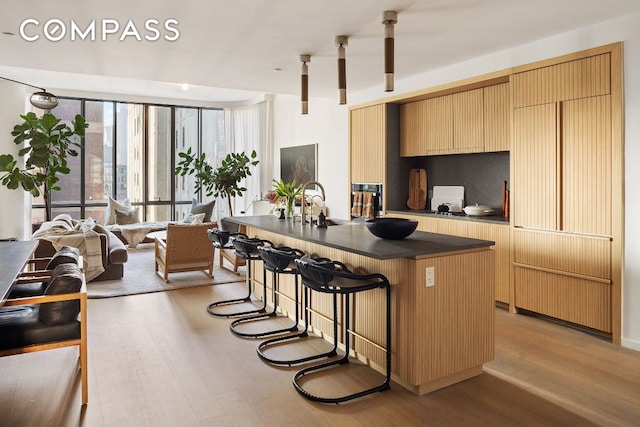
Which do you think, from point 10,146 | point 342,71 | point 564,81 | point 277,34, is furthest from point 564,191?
point 10,146

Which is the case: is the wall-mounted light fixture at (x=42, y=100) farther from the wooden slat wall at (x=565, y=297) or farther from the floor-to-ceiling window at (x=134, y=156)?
the wooden slat wall at (x=565, y=297)

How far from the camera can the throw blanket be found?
5.31 m

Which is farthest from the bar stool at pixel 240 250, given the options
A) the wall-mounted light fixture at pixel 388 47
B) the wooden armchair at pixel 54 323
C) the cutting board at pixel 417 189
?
the cutting board at pixel 417 189

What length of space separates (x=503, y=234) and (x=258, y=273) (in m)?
2.55

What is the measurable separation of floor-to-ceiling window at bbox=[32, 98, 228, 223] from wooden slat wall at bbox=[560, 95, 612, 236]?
752cm

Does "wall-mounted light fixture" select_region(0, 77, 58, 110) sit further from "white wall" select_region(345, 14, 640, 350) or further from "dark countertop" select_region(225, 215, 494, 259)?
"white wall" select_region(345, 14, 640, 350)

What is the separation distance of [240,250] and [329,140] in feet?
11.8

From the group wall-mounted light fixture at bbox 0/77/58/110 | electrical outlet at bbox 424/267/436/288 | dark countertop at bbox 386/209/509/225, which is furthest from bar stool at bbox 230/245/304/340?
wall-mounted light fixture at bbox 0/77/58/110

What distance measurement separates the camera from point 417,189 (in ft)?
19.7

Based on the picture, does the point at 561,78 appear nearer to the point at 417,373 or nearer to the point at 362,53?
the point at 362,53

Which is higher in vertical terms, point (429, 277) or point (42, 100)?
point (42, 100)

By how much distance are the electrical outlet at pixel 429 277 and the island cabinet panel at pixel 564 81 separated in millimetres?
2171

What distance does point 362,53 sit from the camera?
4547 mm

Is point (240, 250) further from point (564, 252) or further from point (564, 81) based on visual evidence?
point (564, 81)
